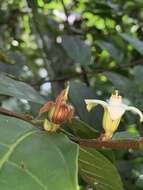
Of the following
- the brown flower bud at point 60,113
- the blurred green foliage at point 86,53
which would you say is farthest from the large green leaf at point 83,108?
the brown flower bud at point 60,113

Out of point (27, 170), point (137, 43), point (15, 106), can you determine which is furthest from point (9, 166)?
point (15, 106)

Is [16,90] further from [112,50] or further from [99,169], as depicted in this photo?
[112,50]

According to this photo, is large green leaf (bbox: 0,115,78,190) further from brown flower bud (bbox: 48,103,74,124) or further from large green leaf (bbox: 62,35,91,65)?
large green leaf (bbox: 62,35,91,65)

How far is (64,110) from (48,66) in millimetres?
1081

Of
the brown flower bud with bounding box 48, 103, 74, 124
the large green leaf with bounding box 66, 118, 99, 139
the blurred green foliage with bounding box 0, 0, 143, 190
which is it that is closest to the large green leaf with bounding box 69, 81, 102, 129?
the blurred green foliage with bounding box 0, 0, 143, 190

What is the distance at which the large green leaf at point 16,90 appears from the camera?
2.71ft

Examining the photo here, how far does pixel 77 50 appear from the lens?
1.57 meters

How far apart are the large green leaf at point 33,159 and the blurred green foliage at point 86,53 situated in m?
0.55

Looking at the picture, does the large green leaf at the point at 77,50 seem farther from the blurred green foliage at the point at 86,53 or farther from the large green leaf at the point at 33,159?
the large green leaf at the point at 33,159

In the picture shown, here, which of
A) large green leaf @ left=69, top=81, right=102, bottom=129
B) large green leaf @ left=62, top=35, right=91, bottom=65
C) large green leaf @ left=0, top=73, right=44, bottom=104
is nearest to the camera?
large green leaf @ left=0, top=73, right=44, bottom=104

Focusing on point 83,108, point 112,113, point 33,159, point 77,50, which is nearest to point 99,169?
point 112,113

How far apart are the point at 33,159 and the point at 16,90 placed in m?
0.28

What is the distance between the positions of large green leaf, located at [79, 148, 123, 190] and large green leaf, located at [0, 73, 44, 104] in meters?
0.15

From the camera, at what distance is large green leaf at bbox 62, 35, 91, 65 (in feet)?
5.12
